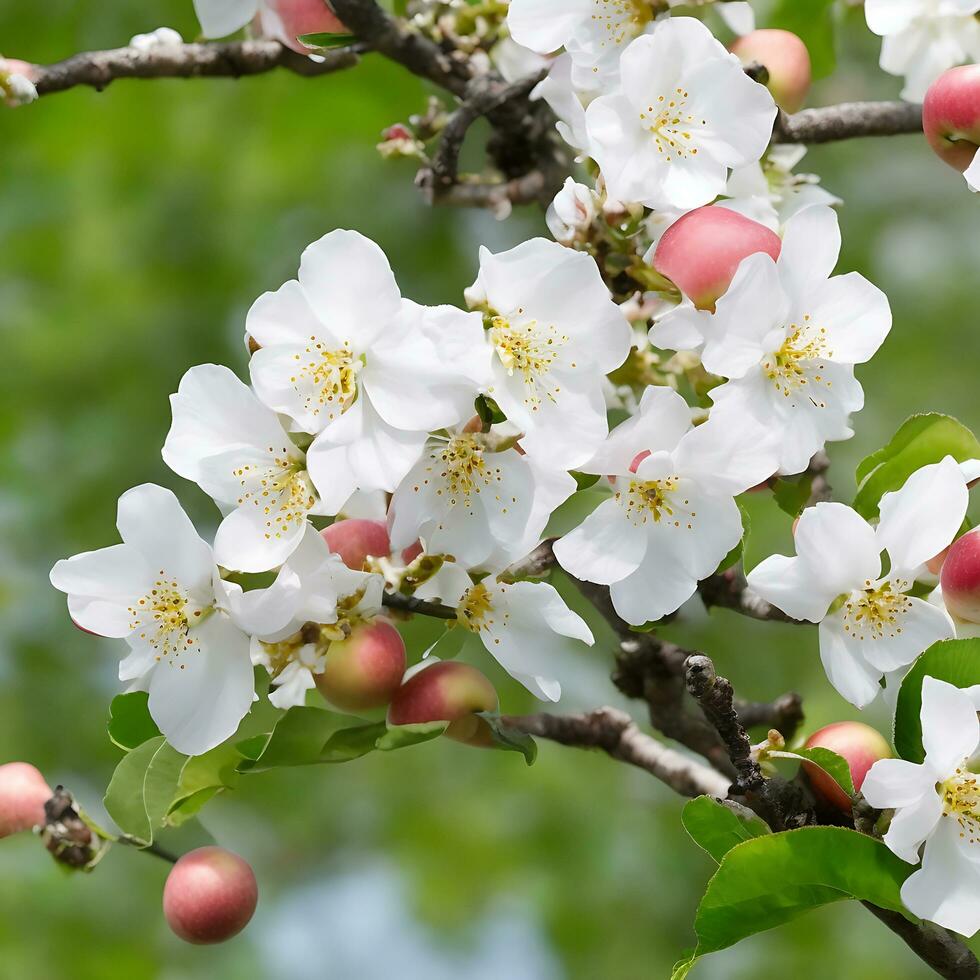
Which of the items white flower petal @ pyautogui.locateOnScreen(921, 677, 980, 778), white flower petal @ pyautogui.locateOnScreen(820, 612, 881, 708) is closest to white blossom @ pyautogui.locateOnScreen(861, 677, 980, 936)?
white flower petal @ pyautogui.locateOnScreen(921, 677, 980, 778)

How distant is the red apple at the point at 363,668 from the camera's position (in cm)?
89

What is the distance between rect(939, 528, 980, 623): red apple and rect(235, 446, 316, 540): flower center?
1.39 feet

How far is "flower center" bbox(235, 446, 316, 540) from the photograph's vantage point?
0.83 metres

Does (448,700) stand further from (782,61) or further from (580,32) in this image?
(782,61)

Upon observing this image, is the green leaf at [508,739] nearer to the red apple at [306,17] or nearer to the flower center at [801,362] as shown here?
the flower center at [801,362]

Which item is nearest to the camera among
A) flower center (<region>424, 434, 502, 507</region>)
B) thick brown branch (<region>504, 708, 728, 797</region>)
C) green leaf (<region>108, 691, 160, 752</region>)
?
flower center (<region>424, 434, 502, 507</region>)

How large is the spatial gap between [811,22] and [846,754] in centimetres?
90


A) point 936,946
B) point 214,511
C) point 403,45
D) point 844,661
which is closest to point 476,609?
point 844,661

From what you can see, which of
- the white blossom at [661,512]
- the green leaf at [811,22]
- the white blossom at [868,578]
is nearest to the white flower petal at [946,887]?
the white blossom at [868,578]

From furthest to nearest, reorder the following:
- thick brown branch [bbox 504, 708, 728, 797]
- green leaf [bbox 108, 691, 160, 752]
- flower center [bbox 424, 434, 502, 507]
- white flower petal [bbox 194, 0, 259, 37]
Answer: white flower petal [bbox 194, 0, 259, 37] → thick brown branch [bbox 504, 708, 728, 797] → green leaf [bbox 108, 691, 160, 752] → flower center [bbox 424, 434, 502, 507]

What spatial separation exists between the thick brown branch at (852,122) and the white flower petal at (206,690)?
0.71 meters

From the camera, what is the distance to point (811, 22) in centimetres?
145

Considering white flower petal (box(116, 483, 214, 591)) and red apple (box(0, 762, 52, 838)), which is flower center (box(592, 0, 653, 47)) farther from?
red apple (box(0, 762, 52, 838))

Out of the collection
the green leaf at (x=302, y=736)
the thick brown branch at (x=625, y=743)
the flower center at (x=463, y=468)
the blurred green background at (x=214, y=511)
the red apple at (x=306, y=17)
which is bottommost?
the blurred green background at (x=214, y=511)
